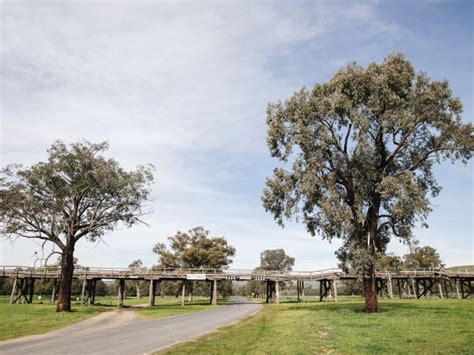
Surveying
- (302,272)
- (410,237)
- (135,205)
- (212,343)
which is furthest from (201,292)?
(212,343)

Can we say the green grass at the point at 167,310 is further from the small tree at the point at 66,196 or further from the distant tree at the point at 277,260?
the distant tree at the point at 277,260

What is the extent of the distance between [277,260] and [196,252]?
77292mm

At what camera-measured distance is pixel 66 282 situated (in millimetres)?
33344

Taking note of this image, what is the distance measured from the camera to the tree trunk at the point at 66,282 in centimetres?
3228

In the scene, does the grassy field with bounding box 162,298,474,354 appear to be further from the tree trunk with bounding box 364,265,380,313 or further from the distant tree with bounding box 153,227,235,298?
the distant tree with bounding box 153,227,235,298

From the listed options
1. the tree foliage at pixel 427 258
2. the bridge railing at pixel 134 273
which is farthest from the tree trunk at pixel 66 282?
the tree foliage at pixel 427 258

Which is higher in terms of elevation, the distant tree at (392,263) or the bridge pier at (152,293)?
the distant tree at (392,263)

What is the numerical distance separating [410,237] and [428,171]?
5532mm

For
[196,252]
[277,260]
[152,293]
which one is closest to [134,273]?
[152,293]

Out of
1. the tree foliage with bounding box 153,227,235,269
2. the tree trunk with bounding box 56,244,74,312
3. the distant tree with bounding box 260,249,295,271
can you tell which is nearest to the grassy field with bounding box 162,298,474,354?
the tree trunk with bounding box 56,244,74,312

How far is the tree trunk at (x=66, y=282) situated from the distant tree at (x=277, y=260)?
115 metres

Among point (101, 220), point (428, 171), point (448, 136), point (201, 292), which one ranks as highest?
point (448, 136)

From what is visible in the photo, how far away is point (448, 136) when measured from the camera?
26844 millimetres

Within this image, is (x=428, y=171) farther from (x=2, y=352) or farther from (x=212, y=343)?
(x=2, y=352)
